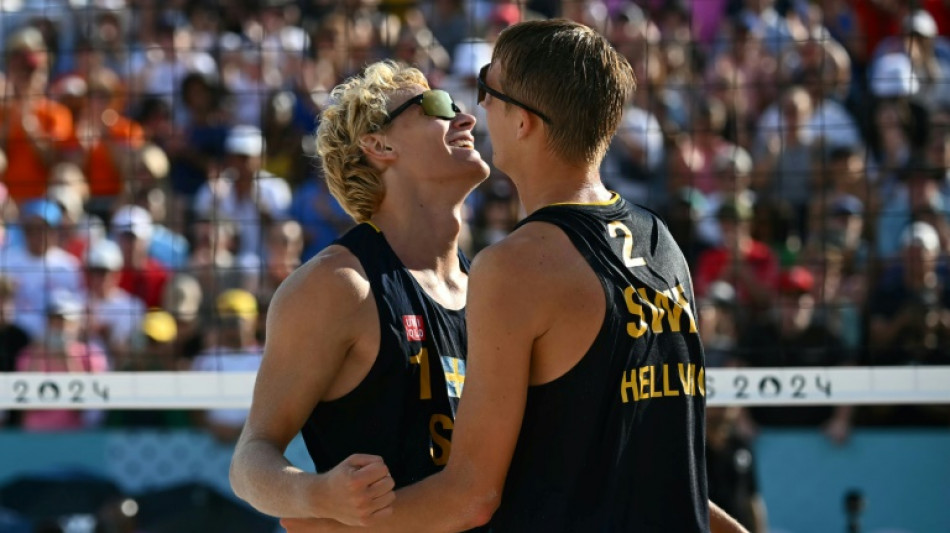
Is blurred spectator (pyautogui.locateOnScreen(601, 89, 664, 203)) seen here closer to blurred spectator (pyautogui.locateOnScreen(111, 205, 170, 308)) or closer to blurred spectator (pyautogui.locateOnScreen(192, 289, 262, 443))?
blurred spectator (pyautogui.locateOnScreen(192, 289, 262, 443))

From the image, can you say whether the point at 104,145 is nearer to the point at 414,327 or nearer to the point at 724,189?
the point at 724,189

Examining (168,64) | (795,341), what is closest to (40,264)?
(168,64)

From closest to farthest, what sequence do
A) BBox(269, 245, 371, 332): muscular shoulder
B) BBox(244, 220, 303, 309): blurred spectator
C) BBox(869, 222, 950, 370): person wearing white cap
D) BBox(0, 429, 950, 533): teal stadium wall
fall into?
BBox(269, 245, 371, 332): muscular shoulder, BBox(869, 222, 950, 370): person wearing white cap, BBox(0, 429, 950, 533): teal stadium wall, BBox(244, 220, 303, 309): blurred spectator

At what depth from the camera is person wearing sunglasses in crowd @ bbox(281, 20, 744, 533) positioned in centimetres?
223

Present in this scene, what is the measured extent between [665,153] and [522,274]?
584cm

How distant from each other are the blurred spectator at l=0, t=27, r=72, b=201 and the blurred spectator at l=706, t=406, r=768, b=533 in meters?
4.42

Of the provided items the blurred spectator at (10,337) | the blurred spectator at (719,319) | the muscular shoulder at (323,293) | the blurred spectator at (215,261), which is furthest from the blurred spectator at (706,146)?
the muscular shoulder at (323,293)

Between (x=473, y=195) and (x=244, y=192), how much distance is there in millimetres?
1506

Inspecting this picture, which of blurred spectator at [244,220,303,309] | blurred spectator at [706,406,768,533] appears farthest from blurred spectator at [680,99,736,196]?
Answer: blurred spectator at [244,220,303,309]

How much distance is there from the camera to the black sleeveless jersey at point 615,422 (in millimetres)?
2252

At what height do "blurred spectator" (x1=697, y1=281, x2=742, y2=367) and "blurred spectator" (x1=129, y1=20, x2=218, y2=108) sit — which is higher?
"blurred spectator" (x1=129, y1=20, x2=218, y2=108)

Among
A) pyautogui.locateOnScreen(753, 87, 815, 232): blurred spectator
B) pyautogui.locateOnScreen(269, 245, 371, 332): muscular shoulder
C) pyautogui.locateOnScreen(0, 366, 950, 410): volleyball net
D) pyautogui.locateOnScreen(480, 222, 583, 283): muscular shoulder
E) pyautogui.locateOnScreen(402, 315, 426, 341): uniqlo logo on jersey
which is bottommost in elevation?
pyautogui.locateOnScreen(0, 366, 950, 410): volleyball net

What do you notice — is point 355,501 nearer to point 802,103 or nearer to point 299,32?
point 802,103

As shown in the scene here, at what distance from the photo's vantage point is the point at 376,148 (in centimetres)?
314
